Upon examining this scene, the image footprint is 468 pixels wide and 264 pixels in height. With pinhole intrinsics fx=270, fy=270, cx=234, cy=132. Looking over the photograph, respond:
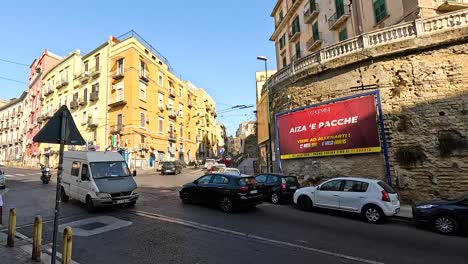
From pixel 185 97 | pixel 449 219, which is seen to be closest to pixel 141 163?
pixel 185 97

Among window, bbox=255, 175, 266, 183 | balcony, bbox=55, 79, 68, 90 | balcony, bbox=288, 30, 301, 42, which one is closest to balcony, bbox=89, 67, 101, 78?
balcony, bbox=55, 79, 68, 90

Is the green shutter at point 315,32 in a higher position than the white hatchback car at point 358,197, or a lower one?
higher

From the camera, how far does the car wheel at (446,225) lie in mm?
7914

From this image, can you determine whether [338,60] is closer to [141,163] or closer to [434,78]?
[434,78]

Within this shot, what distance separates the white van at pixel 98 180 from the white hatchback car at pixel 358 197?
24.1 ft

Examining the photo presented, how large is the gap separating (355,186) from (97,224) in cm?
899

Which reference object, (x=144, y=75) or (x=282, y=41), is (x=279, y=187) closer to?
(x=282, y=41)

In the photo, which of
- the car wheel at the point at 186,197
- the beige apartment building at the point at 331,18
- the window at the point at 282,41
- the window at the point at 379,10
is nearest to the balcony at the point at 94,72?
the beige apartment building at the point at 331,18

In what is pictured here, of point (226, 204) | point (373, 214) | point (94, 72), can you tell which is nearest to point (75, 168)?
point (226, 204)

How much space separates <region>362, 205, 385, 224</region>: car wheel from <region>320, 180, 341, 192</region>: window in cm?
127

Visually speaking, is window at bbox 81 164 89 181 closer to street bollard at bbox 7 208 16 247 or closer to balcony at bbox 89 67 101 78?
street bollard at bbox 7 208 16 247

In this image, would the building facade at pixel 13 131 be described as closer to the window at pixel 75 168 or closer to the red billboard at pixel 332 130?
the window at pixel 75 168

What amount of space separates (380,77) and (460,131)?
13.9ft

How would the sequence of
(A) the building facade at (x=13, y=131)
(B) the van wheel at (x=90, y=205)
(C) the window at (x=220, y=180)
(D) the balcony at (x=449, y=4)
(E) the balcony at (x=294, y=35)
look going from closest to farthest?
(B) the van wheel at (x=90, y=205)
(C) the window at (x=220, y=180)
(D) the balcony at (x=449, y=4)
(E) the balcony at (x=294, y=35)
(A) the building facade at (x=13, y=131)
